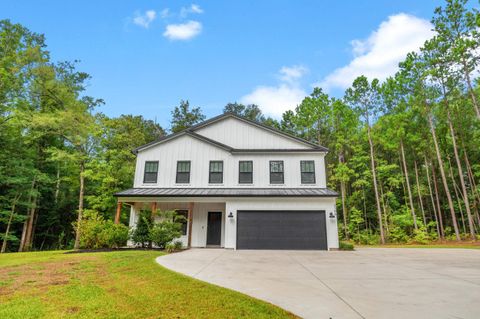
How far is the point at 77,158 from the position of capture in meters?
18.5

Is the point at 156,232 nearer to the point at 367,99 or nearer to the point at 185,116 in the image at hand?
the point at 367,99

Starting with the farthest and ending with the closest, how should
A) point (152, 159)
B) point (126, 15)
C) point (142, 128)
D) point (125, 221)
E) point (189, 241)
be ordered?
point (142, 128)
point (125, 221)
point (152, 159)
point (126, 15)
point (189, 241)

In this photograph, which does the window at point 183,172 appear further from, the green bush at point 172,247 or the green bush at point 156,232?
the green bush at point 172,247

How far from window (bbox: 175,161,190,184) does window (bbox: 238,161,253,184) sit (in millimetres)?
3462

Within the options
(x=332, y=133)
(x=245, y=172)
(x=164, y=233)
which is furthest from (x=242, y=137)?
(x=332, y=133)

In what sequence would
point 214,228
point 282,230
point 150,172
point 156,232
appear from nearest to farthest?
point 156,232, point 282,230, point 214,228, point 150,172

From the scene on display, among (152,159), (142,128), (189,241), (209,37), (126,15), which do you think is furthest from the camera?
→ (142,128)

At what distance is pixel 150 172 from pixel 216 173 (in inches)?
179

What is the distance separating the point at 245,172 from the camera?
16.2m

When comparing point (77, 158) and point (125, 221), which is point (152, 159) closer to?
point (77, 158)

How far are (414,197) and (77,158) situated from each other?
106ft

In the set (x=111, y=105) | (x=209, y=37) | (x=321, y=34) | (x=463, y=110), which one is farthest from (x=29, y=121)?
(x=463, y=110)

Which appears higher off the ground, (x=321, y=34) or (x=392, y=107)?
(x=321, y=34)

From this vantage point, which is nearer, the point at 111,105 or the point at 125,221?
the point at 125,221
